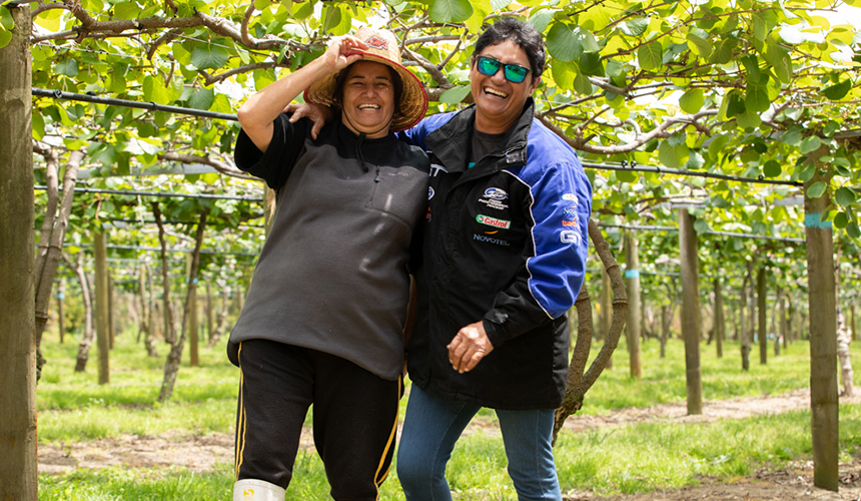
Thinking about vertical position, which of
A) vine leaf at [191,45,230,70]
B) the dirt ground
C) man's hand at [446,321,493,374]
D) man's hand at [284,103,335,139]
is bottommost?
the dirt ground

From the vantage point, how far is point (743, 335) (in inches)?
578

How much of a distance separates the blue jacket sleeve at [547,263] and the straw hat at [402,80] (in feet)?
1.98

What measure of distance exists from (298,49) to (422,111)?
2.71 feet

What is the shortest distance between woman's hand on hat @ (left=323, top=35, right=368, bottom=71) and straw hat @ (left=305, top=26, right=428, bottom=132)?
21 mm

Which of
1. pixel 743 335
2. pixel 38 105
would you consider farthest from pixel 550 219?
pixel 743 335

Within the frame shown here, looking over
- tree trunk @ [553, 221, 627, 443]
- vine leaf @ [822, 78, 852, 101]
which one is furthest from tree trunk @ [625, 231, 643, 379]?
vine leaf @ [822, 78, 852, 101]

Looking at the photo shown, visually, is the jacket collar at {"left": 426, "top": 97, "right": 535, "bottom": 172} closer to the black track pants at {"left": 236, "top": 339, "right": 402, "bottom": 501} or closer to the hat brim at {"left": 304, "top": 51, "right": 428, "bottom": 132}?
the hat brim at {"left": 304, "top": 51, "right": 428, "bottom": 132}

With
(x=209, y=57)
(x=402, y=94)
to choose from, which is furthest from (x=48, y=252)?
(x=402, y=94)

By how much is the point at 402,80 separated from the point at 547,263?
900 millimetres

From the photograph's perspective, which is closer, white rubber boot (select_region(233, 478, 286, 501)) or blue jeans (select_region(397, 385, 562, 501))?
white rubber boot (select_region(233, 478, 286, 501))

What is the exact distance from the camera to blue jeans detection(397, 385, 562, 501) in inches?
94.6

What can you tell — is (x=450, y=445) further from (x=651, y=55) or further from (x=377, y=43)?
(x=651, y=55)

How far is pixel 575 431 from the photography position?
7.50 m

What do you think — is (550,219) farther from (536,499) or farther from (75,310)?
(75,310)
